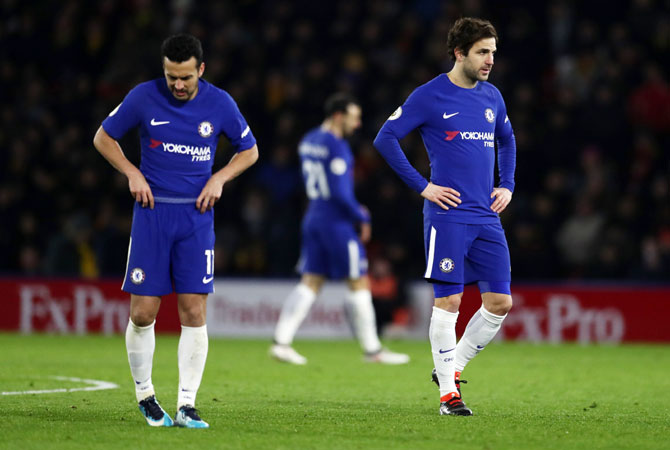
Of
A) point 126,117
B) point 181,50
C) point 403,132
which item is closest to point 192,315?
point 126,117

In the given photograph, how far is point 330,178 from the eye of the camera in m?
11.9

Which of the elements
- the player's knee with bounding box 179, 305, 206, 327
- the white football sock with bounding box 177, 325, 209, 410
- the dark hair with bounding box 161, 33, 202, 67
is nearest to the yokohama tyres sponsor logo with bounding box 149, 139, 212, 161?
the dark hair with bounding box 161, 33, 202, 67

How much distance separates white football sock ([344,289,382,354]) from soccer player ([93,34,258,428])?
521 centimetres

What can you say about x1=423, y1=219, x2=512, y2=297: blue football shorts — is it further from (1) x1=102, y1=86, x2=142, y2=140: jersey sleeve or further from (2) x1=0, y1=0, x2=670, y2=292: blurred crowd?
(2) x1=0, y1=0, x2=670, y2=292: blurred crowd

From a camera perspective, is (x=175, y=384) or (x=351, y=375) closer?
(x=175, y=384)

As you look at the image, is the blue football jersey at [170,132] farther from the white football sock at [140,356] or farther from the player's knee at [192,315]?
the white football sock at [140,356]

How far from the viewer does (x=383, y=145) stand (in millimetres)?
7707

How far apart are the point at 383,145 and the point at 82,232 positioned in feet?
35.0

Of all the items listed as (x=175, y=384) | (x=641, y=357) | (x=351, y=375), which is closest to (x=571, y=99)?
(x=641, y=357)

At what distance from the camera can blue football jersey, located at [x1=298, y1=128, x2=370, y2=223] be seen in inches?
466

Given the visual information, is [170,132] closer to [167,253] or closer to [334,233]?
[167,253]

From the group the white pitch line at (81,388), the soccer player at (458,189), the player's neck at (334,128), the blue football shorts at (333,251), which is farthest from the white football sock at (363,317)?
the soccer player at (458,189)

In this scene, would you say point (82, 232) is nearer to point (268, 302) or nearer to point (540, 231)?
point (268, 302)

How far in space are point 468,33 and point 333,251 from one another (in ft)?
15.9
